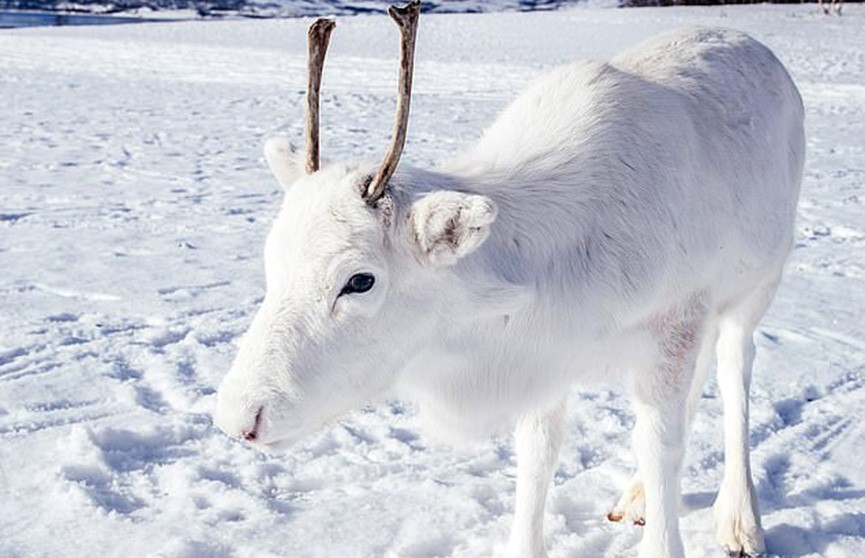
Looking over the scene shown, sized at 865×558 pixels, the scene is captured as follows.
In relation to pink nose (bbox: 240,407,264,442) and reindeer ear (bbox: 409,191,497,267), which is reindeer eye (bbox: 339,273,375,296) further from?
pink nose (bbox: 240,407,264,442)

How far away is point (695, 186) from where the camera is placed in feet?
10.4

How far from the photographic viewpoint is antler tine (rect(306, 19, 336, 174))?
2.66m

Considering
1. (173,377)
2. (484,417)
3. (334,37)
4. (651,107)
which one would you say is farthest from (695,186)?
(334,37)

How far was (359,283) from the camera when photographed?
251 cm

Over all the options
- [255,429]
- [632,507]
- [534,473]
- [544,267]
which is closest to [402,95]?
[544,267]

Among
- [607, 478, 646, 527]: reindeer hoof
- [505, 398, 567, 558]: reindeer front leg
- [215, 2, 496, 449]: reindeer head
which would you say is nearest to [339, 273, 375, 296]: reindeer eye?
[215, 2, 496, 449]: reindeer head

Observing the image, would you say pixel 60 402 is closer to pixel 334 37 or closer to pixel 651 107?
pixel 651 107

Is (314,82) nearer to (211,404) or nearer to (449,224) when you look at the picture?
(449,224)

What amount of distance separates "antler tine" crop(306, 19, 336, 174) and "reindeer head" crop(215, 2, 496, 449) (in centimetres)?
3

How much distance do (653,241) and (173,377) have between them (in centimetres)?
242

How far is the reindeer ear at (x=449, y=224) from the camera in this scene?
2369 millimetres

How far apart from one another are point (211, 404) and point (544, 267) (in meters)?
Answer: 1.96

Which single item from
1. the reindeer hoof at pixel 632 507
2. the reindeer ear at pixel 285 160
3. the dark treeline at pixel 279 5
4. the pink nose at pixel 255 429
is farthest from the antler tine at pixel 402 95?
the dark treeline at pixel 279 5

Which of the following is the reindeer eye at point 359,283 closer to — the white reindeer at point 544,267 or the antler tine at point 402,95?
the white reindeer at point 544,267
